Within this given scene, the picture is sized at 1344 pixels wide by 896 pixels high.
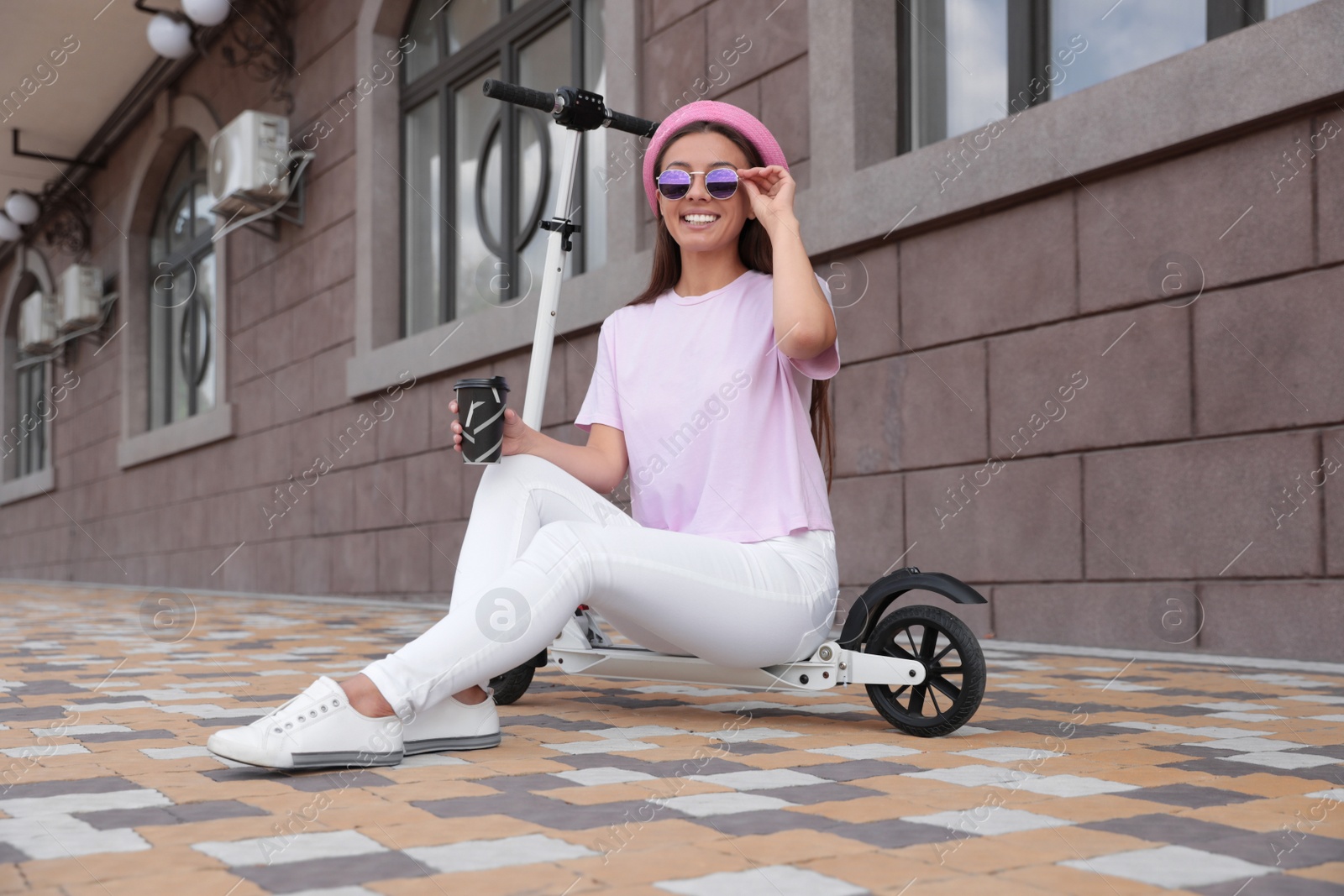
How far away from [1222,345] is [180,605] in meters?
6.40

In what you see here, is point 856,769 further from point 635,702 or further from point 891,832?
point 635,702

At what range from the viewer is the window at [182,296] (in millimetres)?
11672

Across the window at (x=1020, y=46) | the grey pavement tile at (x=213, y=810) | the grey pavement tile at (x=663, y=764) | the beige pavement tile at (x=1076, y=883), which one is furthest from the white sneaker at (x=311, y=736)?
the window at (x=1020, y=46)

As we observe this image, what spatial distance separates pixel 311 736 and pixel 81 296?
43.3 feet

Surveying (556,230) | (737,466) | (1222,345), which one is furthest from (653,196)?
(1222,345)

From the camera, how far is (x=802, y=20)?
5172 millimetres

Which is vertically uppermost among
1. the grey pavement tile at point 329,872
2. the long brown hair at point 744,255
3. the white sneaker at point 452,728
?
the long brown hair at point 744,255

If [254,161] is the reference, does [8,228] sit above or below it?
above

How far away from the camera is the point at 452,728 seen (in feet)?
6.79

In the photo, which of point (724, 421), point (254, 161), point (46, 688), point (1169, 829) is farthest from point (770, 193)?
point (254, 161)

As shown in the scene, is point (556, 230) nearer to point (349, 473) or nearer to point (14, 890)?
point (14, 890)

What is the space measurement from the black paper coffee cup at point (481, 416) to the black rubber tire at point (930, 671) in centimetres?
76

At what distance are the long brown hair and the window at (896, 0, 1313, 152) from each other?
2153 millimetres

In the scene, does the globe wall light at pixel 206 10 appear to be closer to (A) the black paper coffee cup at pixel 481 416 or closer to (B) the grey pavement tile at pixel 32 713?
(B) the grey pavement tile at pixel 32 713
